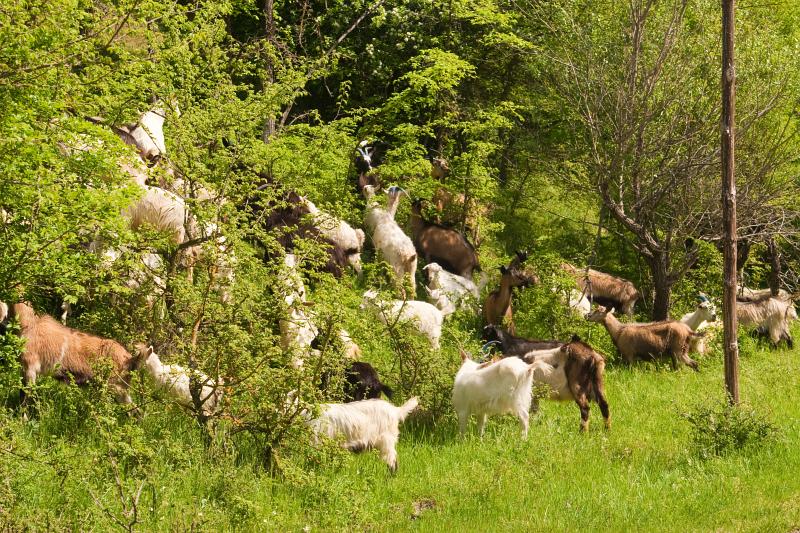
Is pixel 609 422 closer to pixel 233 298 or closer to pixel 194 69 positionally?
pixel 233 298

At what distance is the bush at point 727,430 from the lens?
34.4 ft

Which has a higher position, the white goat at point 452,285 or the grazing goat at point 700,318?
the white goat at point 452,285

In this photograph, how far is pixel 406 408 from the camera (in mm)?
10531

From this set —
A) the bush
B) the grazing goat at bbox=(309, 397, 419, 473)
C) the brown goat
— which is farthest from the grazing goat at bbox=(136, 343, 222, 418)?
the bush

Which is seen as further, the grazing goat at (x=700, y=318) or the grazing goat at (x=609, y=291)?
the grazing goat at (x=609, y=291)

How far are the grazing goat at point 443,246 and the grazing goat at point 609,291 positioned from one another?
148 centimetres

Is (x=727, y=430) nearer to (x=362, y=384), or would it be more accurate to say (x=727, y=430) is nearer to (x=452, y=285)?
(x=362, y=384)

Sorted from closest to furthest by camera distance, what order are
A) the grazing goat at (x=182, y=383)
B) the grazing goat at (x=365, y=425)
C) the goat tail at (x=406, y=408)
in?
the grazing goat at (x=182, y=383), the grazing goat at (x=365, y=425), the goat tail at (x=406, y=408)

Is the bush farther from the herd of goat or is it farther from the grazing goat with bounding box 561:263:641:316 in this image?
the grazing goat with bounding box 561:263:641:316

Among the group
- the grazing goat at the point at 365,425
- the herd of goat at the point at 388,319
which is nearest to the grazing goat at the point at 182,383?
the herd of goat at the point at 388,319

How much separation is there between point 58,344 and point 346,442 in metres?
2.92

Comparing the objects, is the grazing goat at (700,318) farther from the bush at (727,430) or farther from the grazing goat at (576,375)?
the bush at (727,430)

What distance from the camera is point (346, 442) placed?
32.7 feet

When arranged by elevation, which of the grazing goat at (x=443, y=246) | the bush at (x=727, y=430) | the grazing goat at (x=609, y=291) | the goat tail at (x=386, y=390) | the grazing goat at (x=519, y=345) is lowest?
the bush at (x=727, y=430)
